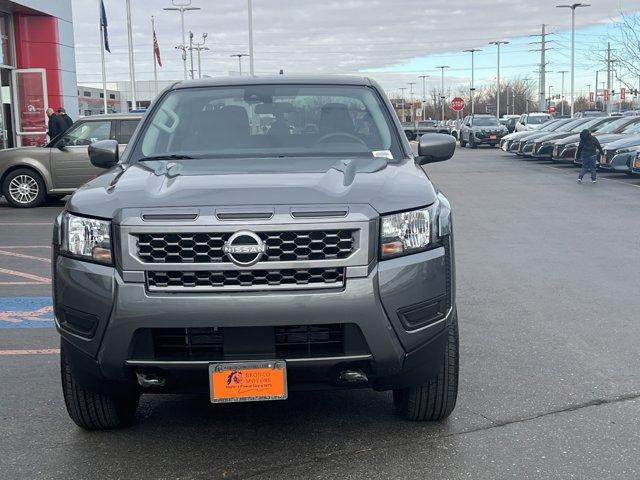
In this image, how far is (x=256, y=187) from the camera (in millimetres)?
3734

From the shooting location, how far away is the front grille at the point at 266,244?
3494 millimetres

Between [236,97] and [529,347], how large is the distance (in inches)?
104

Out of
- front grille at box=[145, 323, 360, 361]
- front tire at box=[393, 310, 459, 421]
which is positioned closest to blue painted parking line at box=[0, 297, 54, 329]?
front grille at box=[145, 323, 360, 361]

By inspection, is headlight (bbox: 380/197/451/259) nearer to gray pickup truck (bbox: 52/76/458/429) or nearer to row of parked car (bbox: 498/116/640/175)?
gray pickup truck (bbox: 52/76/458/429)

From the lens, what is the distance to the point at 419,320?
3.63m

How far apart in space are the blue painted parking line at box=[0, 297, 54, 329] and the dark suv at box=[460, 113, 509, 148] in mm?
35173

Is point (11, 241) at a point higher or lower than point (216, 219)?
lower

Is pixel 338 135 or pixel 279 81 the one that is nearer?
pixel 338 135

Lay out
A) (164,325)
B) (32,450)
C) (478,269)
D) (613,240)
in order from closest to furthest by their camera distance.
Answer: (164,325), (32,450), (478,269), (613,240)

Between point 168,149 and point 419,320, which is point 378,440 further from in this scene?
point 168,149

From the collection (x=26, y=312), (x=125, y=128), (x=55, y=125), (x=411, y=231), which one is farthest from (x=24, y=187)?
(x=411, y=231)

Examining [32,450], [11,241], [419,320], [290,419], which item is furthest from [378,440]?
[11,241]

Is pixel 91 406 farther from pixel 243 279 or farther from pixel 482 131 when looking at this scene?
pixel 482 131

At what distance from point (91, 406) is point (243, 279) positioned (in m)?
1.23
